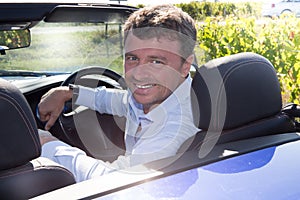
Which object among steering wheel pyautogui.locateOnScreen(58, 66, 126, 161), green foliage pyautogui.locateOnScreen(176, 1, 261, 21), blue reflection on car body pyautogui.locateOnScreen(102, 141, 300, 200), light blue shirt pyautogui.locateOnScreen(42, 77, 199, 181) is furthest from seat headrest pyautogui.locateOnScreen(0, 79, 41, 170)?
green foliage pyautogui.locateOnScreen(176, 1, 261, 21)

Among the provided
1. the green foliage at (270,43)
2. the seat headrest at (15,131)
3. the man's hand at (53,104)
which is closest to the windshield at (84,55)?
the man's hand at (53,104)

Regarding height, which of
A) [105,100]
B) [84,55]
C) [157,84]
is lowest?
[84,55]

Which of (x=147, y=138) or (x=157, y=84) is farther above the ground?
(x=157, y=84)

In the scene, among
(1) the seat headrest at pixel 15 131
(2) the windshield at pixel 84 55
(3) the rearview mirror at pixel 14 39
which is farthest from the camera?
(2) the windshield at pixel 84 55

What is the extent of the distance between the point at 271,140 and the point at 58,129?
4.55 feet

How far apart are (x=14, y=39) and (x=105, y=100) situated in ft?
3.37

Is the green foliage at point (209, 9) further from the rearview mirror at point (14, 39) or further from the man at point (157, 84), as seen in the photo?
the man at point (157, 84)

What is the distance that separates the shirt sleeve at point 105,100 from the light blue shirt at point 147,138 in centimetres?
32

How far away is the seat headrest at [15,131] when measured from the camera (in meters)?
1.54

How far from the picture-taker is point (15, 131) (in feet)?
5.09

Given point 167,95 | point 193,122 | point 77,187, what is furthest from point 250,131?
point 77,187

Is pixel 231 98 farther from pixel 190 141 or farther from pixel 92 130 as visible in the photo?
pixel 92 130

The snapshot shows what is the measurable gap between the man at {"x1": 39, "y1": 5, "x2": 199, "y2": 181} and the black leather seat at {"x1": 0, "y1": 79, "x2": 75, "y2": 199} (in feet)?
1.42

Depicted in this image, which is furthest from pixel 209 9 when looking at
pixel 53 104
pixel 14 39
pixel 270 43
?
pixel 53 104
